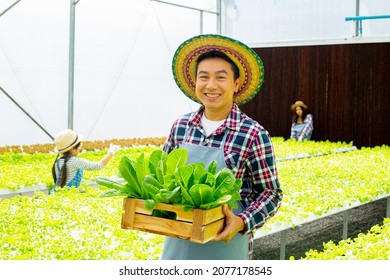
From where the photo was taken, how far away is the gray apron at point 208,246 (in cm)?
217

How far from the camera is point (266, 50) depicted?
41.7 ft

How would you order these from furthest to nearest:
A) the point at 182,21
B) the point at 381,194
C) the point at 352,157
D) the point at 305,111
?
the point at 182,21
the point at 305,111
the point at 352,157
the point at 381,194

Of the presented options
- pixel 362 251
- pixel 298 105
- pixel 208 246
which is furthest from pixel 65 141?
pixel 298 105


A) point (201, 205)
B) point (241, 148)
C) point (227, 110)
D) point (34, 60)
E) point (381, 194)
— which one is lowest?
point (381, 194)

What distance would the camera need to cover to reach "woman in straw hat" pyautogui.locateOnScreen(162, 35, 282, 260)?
85.6 inches

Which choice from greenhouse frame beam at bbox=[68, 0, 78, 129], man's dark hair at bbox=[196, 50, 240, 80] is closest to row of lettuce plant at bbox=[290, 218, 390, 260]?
man's dark hair at bbox=[196, 50, 240, 80]

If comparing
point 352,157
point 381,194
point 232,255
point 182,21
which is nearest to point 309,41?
point 182,21

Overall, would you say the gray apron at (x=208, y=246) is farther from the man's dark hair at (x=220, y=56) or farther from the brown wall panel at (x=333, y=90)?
the brown wall panel at (x=333, y=90)

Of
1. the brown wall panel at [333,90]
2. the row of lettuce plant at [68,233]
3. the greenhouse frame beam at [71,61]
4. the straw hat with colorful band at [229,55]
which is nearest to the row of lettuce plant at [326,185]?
the row of lettuce plant at [68,233]

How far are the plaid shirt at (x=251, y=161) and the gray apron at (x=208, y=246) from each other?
0.03 m

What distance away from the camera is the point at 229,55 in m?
2.34

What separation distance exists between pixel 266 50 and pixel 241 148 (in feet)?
35.5

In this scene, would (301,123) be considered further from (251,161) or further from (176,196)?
(176,196)
